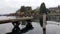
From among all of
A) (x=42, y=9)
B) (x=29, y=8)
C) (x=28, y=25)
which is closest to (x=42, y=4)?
(x=42, y=9)

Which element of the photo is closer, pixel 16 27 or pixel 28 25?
pixel 16 27

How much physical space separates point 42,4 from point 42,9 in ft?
11.9

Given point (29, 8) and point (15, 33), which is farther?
point (29, 8)

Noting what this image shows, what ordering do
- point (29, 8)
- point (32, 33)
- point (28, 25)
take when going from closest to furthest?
point (32, 33) → point (28, 25) → point (29, 8)

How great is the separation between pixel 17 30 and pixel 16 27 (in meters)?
0.55

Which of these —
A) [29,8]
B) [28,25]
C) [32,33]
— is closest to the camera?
[32,33]

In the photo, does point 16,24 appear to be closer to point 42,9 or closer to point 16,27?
point 16,27

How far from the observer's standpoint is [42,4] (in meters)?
86.2

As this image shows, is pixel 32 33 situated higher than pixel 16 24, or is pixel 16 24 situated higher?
pixel 16 24

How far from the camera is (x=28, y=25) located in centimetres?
3384

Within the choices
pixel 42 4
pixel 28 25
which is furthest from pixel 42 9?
pixel 28 25

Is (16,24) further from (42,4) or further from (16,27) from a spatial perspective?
(42,4)

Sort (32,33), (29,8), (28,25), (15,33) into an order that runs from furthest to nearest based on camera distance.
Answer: (29,8), (28,25), (32,33), (15,33)

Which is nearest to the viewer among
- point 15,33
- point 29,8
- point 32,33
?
point 15,33
